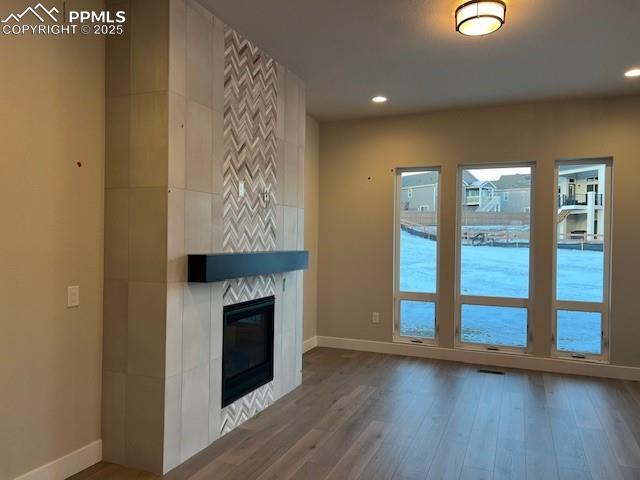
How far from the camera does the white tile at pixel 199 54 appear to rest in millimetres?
2811

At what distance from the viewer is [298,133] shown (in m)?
4.20

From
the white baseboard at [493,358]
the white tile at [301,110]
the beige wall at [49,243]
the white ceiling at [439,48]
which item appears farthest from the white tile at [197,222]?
the white baseboard at [493,358]

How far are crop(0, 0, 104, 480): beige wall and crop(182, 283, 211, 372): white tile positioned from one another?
1.69 feet

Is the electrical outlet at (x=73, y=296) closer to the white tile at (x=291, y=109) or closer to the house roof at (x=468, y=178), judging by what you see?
the white tile at (x=291, y=109)

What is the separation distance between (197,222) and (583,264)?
159 inches

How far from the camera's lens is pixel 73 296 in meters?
2.61

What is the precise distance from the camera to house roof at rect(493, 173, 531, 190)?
5.06m

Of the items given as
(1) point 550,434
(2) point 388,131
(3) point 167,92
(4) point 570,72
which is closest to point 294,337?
(1) point 550,434

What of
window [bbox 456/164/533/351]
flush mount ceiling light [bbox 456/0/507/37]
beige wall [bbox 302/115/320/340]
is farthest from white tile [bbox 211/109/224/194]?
window [bbox 456/164/533/351]

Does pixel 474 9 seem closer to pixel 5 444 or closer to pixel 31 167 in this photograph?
pixel 31 167

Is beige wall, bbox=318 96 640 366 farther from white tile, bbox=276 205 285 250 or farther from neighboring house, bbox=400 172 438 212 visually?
white tile, bbox=276 205 285 250

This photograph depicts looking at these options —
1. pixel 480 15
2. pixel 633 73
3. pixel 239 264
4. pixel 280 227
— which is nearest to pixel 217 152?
pixel 239 264

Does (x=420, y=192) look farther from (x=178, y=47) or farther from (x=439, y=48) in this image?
(x=178, y=47)

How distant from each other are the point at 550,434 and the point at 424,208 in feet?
9.31
